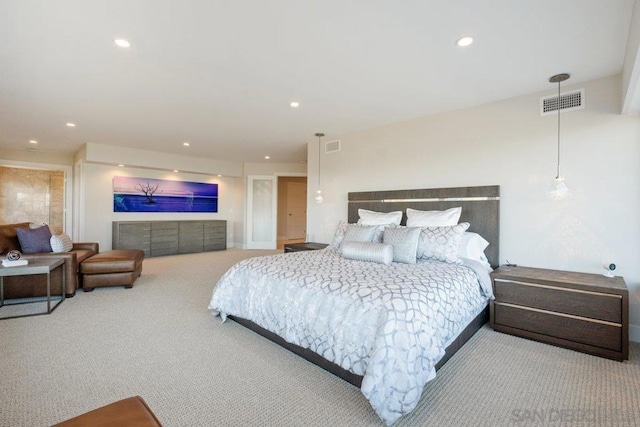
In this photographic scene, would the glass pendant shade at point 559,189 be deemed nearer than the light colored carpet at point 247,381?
No

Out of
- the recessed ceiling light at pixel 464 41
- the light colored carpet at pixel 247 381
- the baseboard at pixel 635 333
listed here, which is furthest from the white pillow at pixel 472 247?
the recessed ceiling light at pixel 464 41

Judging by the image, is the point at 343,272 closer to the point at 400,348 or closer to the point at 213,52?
the point at 400,348

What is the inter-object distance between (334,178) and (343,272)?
9.92 ft

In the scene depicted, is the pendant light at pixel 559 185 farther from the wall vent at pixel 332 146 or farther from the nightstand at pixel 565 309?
the wall vent at pixel 332 146

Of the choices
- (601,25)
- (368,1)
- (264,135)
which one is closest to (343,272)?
(368,1)

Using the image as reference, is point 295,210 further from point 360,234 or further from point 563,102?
point 563,102

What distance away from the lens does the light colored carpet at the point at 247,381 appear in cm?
174

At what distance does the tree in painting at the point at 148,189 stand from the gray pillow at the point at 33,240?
3.34 metres

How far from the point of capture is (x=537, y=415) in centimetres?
175

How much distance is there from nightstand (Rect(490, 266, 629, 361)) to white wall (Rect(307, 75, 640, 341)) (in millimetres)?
315

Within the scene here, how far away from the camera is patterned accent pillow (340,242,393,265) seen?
9.88ft

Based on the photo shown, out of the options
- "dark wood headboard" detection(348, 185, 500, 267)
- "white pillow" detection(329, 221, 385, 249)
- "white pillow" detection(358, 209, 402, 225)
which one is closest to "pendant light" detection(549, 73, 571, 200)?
"dark wood headboard" detection(348, 185, 500, 267)

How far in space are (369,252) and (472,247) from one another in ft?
4.14

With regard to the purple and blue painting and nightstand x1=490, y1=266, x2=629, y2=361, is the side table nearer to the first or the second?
the purple and blue painting
